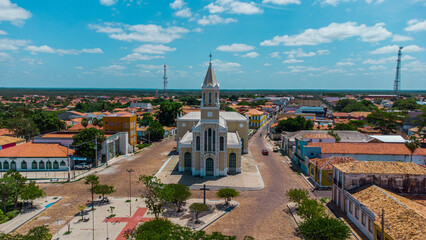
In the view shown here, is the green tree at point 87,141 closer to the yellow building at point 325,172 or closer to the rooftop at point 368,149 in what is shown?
the yellow building at point 325,172

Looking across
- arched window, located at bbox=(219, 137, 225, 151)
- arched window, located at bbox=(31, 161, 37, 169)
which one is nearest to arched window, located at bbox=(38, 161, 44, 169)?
arched window, located at bbox=(31, 161, 37, 169)

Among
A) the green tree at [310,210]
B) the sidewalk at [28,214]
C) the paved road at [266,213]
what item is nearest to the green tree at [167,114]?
the paved road at [266,213]

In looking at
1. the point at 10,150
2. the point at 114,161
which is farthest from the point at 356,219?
the point at 10,150

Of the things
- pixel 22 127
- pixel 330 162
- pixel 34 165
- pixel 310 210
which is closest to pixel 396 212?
pixel 310 210

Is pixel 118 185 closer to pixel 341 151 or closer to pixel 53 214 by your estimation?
pixel 53 214

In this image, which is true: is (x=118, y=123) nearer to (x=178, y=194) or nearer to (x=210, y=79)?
(x=210, y=79)

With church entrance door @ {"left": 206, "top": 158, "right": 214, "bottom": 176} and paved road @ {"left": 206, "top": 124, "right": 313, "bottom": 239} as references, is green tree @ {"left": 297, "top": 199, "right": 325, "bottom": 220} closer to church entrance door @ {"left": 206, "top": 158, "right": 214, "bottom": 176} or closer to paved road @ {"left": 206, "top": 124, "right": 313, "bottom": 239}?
paved road @ {"left": 206, "top": 124, "right": 313, "bottom": 239}
